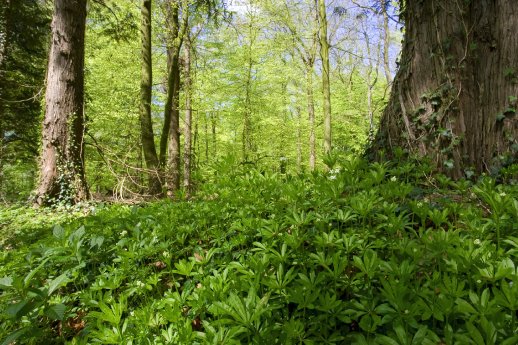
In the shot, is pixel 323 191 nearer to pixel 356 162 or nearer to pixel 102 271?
pixel 356 162

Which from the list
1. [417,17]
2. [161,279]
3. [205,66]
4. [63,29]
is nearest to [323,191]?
[161,279]

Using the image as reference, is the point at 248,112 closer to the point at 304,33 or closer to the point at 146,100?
the point at 304,33

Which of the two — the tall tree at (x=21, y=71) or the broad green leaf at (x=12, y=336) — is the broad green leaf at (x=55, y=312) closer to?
the broad green leaf at (x=12, y=336)

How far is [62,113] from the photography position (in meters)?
6.03

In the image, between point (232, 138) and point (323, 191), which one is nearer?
point (323, 191)

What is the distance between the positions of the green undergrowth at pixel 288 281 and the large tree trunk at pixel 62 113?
4094 mm

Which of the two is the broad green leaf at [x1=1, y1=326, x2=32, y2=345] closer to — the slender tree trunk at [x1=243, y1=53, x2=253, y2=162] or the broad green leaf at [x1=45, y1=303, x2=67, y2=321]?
the broad green leaf at [x1=45, y1=303, x2=67, y2=321]

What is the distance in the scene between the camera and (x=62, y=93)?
6.04m

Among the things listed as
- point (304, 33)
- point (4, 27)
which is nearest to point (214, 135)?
point (304, 33)

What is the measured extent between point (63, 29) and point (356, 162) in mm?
6334

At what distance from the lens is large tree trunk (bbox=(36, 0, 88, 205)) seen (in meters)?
6.00

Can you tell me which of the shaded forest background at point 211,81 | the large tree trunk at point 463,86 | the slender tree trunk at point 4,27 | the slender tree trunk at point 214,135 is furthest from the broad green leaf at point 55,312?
the slender tree trunk at point 214,135

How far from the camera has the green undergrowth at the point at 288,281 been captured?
4.18ft

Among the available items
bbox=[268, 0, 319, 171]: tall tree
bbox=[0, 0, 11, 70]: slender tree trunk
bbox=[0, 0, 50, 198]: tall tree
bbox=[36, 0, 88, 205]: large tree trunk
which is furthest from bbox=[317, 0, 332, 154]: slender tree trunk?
bbox=[0, 0, 11, 70]: slender tree trunk
